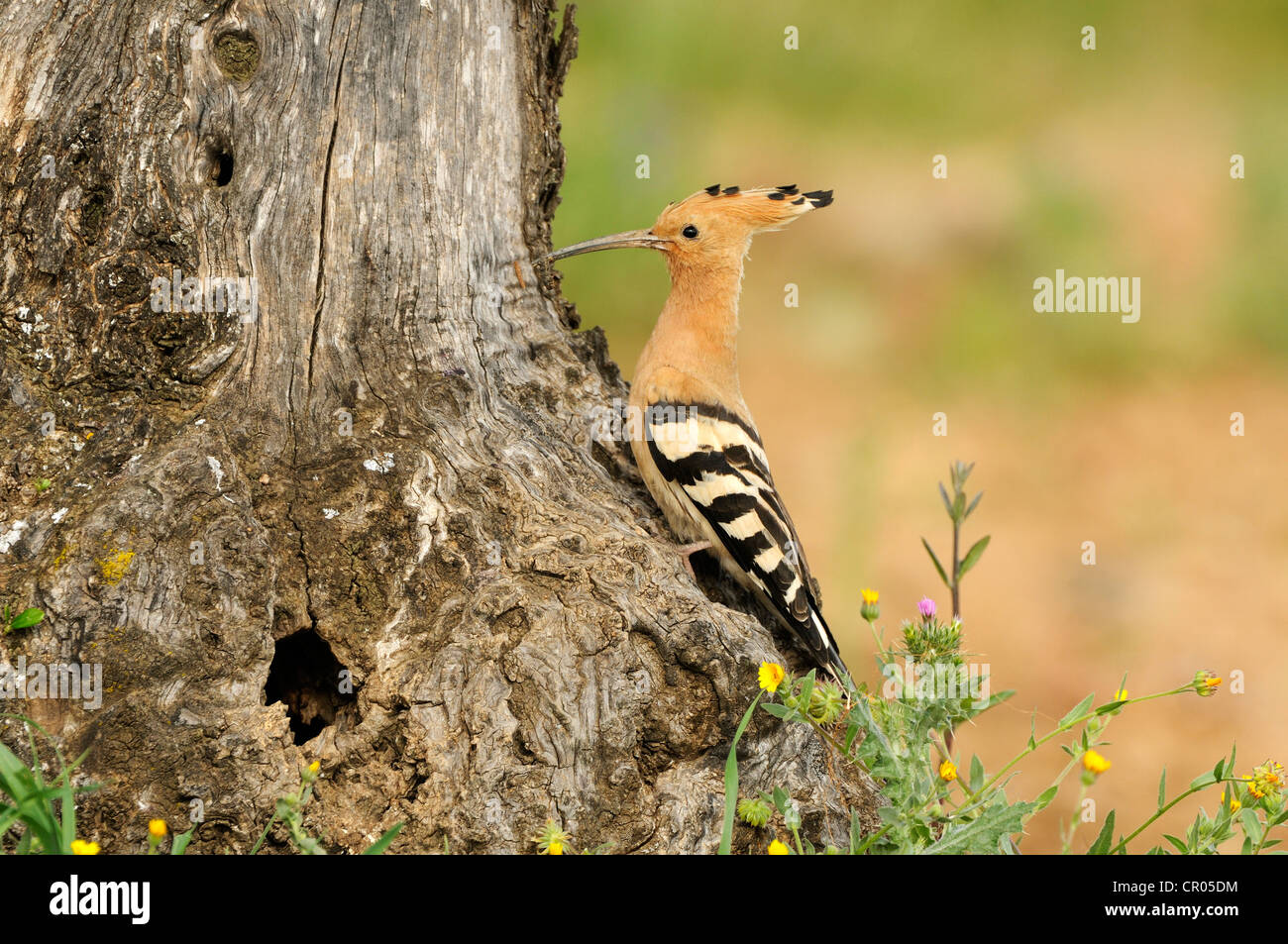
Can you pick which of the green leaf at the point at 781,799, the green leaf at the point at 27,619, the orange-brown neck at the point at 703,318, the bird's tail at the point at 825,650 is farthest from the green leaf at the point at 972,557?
the green leaf at the point at 27,619

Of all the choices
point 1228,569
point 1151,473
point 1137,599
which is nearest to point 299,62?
point 1137,599

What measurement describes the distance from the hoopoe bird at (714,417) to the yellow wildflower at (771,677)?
762 mm

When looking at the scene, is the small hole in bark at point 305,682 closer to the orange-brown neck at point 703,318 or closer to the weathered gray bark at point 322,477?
the weathered gray bark at point 322,477

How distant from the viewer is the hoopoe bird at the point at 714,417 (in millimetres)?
2959

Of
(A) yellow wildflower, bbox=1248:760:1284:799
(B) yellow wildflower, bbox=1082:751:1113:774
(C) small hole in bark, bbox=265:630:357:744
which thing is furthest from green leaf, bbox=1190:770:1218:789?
(C) small hole in bark, bbox=265:630:357:744

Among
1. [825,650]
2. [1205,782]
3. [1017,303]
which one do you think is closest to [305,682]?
[825,650]

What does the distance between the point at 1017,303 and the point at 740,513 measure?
4.60 meters

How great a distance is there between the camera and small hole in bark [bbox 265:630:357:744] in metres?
2.31

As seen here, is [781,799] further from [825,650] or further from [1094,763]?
[825,650]

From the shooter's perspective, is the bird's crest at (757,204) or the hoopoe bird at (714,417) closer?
the hoopoe bird at (714,417)

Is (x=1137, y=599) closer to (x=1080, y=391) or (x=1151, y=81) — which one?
(x=1080, y=391)

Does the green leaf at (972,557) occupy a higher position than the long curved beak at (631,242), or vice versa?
the long curved beak at (631,242)

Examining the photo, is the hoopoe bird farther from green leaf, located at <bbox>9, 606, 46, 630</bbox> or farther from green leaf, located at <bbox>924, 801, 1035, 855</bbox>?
green leaf, located at <bbox>9, 606, 46, 630</bbox>

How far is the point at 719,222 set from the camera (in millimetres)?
3355
